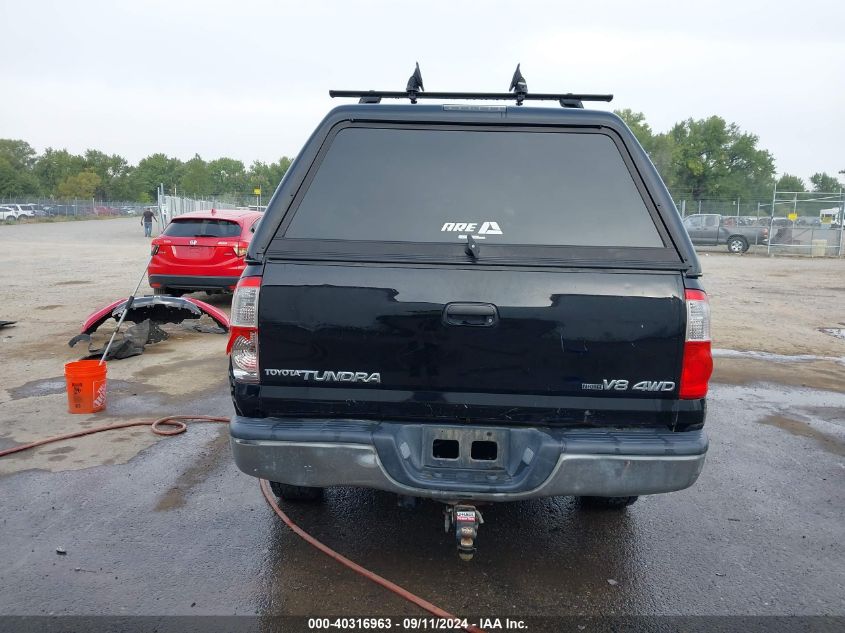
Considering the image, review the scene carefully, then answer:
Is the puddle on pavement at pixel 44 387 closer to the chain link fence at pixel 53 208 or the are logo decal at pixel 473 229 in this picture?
the are logo decal at pixel 473 229

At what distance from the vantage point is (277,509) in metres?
3.80

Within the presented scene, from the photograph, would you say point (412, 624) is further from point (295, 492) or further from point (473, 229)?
point (473, 229)

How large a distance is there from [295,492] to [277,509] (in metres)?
0.13

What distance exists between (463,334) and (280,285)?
0.80 m

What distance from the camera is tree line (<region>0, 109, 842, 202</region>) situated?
218ft

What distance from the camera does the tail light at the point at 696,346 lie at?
2777mm

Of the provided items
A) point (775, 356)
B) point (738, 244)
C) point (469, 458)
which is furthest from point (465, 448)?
point (738, 244)

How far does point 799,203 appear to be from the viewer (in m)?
29.2

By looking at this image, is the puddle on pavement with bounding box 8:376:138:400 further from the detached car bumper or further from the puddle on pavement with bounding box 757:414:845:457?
the puddle on pavement with bounding box 757:414:845:457

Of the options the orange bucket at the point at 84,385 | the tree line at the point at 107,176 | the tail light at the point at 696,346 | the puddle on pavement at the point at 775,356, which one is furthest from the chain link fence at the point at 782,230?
the tree line at the point at 107,176

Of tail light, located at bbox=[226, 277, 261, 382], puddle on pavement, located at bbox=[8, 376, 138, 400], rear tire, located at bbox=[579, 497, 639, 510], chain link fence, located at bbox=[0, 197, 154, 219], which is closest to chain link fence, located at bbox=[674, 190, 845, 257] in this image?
puddle on pavement, located at bbox=[8, 376, 138, 400]

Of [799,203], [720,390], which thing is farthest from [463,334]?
[799,203]

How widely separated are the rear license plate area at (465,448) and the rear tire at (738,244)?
30.0m

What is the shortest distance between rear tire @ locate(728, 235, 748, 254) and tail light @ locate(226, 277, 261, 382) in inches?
1198
